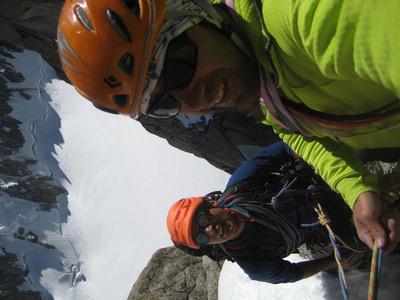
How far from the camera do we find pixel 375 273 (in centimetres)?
173

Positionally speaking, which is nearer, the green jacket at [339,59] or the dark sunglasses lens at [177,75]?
the green jacket at [339,59]

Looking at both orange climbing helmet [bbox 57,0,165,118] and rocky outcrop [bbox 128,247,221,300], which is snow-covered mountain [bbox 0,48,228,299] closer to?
rocky outcrop [bbox 128,247,221,300]

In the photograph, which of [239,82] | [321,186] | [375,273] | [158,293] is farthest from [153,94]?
[158,293]

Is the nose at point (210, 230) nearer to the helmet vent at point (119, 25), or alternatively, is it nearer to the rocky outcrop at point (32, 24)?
the helmet vent at point (119, 25)

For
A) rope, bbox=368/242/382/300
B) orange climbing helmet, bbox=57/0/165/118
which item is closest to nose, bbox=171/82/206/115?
orange climbing helmet, bbox=57/0/165/118

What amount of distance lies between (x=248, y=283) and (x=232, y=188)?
5.34 ft

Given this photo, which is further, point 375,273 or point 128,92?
point 128,92

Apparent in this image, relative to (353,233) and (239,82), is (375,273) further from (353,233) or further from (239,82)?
(353,233)

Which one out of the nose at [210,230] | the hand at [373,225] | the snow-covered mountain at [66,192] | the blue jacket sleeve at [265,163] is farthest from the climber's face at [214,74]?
the snow-covered mountain at [66,192]

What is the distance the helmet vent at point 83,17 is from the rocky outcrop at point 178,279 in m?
5.08

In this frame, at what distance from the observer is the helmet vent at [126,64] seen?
1955mm

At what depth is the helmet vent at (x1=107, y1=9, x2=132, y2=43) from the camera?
6.36 ft

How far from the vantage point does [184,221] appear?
3.06 m

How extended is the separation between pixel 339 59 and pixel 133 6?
3.99 ft
